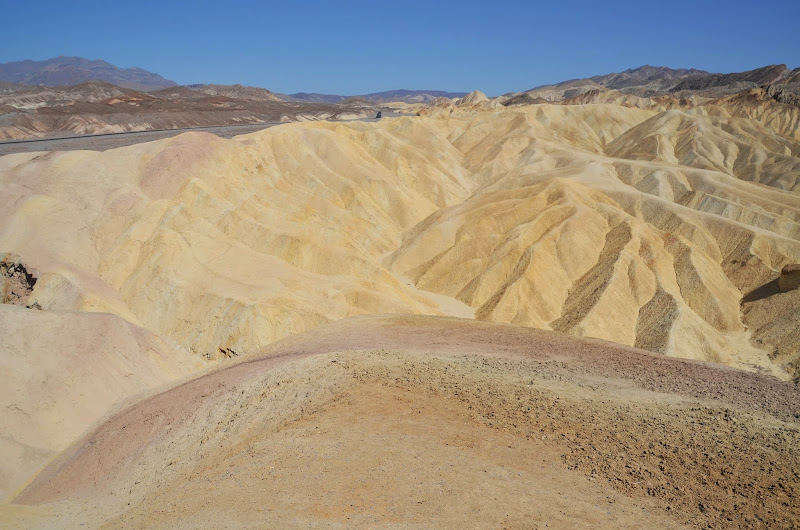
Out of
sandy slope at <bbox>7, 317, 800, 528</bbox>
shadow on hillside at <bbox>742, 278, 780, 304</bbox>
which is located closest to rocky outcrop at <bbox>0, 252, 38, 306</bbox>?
sandy slope at <bbox>7, 317, 800, 528</bbox>

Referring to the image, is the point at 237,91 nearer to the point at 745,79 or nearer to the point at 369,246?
the point at 745,79

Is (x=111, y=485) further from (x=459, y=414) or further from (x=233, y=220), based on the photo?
(x=233, y=220)

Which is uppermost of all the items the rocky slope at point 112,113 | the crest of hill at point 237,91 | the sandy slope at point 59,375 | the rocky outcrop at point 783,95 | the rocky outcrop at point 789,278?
the crest of hill at point 237,91

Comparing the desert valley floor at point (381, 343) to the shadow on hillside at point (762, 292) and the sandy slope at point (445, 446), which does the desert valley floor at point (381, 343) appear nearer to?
the sandy slope at point (445, 446)

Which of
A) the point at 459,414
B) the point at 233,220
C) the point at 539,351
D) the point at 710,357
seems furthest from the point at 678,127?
the point at 459,414

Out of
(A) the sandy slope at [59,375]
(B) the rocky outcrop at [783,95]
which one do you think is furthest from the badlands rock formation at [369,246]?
(B) the rocky outcrop at [783,95]

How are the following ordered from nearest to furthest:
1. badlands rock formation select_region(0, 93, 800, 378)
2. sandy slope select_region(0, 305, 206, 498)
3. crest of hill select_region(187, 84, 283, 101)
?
1. sandy slope select_region(0, 305, 206, 498)
2. badlands rock formation select_region(0, 93, 800, 378)
3. crest of hill select_region(187, 84, 283, 101)

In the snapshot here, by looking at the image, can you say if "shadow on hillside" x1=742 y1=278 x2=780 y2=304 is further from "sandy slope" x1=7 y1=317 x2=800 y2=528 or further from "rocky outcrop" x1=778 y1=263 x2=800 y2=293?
"sandy slope" x1=7 y1=317 x2=800 y2=528
